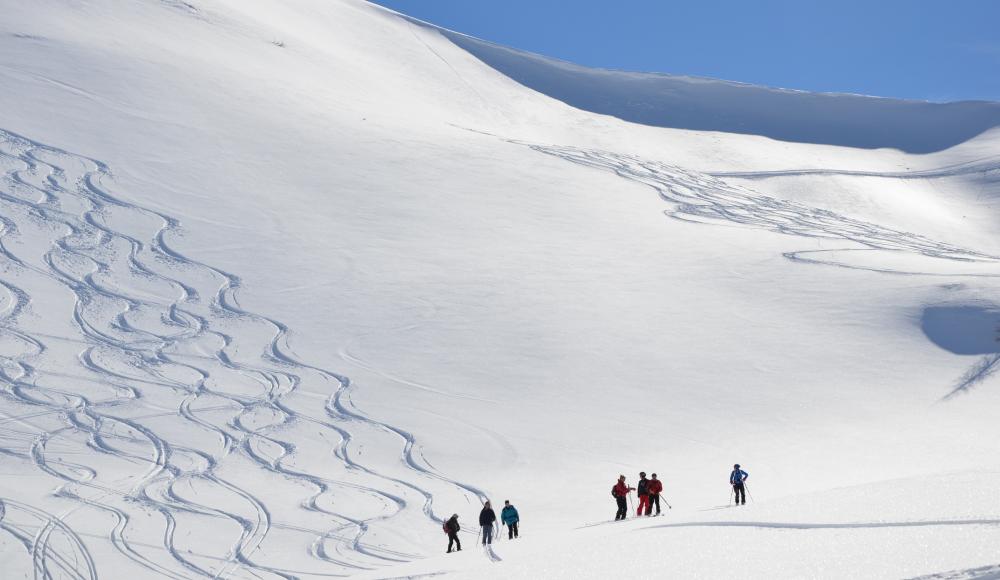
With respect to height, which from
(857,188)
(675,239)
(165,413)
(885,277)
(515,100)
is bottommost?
(165,413)

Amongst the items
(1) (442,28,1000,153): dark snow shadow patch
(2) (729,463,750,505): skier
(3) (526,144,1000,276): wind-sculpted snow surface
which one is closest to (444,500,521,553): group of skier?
(2) (729,463,750,505): skier

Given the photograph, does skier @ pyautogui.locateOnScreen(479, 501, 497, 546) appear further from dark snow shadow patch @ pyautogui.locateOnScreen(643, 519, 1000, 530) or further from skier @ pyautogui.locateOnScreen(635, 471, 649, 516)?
dark snow shadow patch @ pyautogui.locateOnScreen(643, 519, 1000, 530)

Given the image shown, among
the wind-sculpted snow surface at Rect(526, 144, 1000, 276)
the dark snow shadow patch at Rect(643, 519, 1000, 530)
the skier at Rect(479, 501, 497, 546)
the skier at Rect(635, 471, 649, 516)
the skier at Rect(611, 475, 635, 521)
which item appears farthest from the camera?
the wind-sculpted snow surface at Rect(526, 144, 1000, 276)

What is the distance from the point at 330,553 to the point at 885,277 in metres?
16.6

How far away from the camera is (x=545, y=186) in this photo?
33.8 metres

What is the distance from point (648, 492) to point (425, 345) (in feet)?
28.9

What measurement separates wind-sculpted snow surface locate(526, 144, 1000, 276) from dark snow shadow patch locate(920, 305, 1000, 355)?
96.8 inches

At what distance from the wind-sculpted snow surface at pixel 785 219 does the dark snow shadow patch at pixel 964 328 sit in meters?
2.46

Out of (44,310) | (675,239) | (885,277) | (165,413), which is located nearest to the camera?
(165,413)

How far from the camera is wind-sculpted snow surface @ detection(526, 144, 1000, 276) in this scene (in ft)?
90.5

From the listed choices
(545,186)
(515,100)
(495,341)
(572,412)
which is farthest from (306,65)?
(572,412)

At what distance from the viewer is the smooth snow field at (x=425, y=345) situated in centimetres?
1500

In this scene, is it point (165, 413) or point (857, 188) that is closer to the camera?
point (165, 413)

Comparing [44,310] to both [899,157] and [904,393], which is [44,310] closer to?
[904,393]
